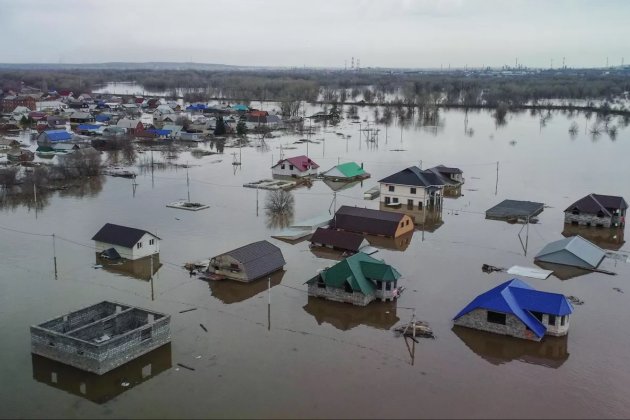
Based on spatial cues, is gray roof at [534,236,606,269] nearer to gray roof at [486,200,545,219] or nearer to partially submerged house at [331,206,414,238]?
gray roof at [486,200,545,219]

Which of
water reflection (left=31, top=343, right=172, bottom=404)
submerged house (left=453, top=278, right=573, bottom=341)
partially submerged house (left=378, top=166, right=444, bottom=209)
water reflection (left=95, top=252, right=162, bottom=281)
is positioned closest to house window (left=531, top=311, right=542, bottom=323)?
submerged house (left=453, top=278, right=573, bottom=341)

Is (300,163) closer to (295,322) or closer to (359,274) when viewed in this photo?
→ (359,274)

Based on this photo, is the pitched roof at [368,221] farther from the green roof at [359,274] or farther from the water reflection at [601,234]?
the water reflection at [601,234]

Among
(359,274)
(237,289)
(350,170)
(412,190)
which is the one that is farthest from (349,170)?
Answer: (359,274)

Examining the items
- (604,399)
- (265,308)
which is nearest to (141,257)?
(265,308)

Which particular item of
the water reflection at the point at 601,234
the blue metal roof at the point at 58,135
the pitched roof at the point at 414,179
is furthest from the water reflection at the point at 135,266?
the blue metal roof at the point at 58,135

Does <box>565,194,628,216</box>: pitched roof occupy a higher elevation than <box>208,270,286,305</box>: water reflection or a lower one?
higher
